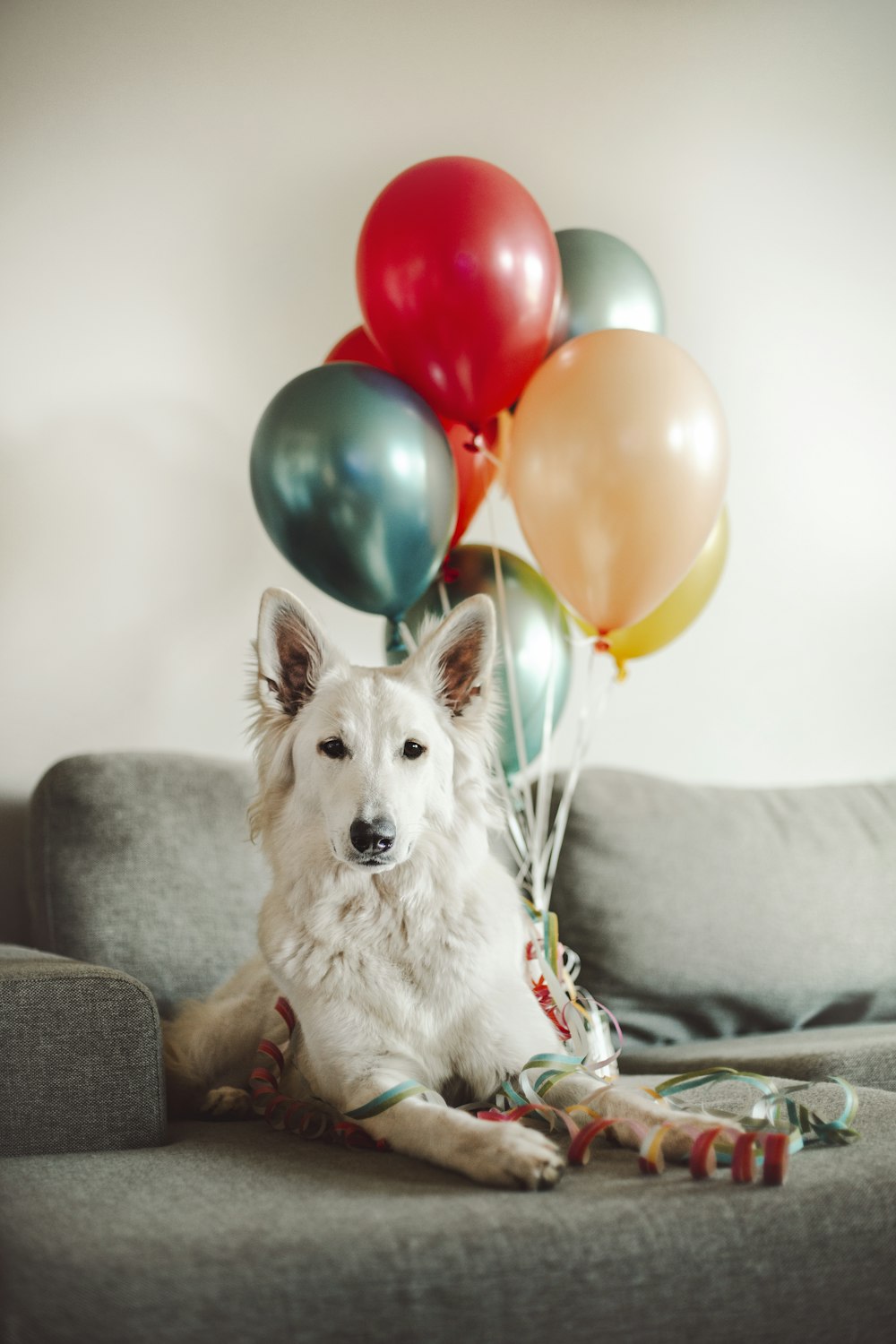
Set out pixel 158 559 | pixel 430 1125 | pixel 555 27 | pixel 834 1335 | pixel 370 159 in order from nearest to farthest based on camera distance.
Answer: pixel 834 1335 → pixel 430 1125 → pixel 158 559 → pixel 370 159 → pixel 555 27

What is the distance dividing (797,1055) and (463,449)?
4.59ft

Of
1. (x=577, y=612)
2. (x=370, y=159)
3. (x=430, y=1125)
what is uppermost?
(x=370, y=159)

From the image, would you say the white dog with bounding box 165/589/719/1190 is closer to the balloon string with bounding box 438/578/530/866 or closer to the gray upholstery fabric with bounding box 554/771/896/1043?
the balloon string with bounding box 438/578/530/866

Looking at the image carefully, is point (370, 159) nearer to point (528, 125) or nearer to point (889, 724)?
point (528, 125)

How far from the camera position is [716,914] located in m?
2.32

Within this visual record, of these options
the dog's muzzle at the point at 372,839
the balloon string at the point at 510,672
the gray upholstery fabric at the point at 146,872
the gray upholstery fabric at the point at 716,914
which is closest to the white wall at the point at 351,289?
the gray upholstery fabric at the point at 146,872

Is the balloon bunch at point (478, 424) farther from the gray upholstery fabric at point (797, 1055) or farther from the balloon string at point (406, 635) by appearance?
the gray upholstery fabric at point (797, 1055)

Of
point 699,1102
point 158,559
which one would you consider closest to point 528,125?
point 158,559

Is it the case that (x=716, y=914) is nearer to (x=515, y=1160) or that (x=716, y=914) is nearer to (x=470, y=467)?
(x=470, y=467)

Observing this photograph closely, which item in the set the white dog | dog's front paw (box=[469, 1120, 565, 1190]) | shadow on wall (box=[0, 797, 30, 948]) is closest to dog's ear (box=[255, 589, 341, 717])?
the white dog

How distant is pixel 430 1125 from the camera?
127 cm

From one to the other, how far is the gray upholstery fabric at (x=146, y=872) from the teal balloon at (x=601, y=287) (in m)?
1.32

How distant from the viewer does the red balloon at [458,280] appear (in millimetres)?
1869

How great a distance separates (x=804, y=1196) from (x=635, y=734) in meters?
2.06
